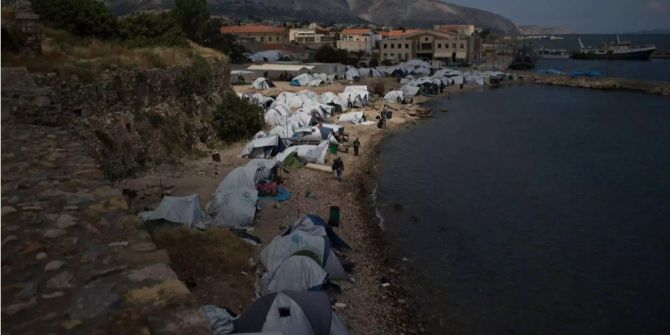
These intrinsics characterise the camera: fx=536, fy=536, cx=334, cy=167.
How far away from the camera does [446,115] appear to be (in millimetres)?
41938

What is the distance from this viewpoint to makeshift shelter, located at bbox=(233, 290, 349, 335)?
8.97 metres

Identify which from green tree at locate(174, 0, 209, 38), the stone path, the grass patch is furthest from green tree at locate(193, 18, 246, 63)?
the stone path

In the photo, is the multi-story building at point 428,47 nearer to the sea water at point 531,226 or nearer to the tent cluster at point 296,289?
the sea water at point 531,226

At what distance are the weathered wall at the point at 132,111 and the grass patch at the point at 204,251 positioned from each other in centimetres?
345

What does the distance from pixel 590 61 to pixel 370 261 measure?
112164mm

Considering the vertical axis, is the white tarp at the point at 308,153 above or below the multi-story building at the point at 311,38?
below

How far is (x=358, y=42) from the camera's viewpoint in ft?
306

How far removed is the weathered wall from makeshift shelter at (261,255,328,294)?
5.19m

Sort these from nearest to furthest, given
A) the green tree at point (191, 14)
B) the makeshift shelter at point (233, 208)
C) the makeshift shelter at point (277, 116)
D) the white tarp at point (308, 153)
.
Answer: the makeshift shelter at point (233, 208)
the white tarp at point (308, 153)
the makeshift shelter at point (277, 116)
the green tree at point (191, 14)

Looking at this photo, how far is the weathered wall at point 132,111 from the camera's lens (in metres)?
14.6

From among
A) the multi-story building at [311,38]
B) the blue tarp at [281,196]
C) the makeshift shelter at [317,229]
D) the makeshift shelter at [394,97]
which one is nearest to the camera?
the makeshift shelter at [317,229]

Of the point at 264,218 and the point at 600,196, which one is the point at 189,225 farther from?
the point at 600,196

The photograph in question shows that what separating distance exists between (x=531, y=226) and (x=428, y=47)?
232 feet

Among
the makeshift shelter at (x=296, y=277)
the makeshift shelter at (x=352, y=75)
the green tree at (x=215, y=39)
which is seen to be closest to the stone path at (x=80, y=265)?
the makeshift shelter at (x=296, y=277)
